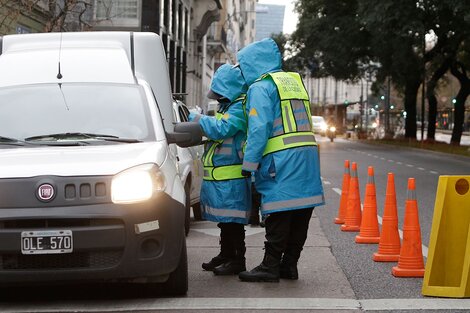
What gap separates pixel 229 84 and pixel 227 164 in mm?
664

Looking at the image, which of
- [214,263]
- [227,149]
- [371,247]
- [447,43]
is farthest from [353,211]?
[447,43]

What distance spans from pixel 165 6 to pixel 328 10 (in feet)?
50.7

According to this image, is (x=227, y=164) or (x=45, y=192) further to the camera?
(x=227, y=164)

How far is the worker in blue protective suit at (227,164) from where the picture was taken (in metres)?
7.55

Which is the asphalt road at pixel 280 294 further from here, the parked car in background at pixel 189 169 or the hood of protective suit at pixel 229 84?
the hood of protective suit at pixel 229 84

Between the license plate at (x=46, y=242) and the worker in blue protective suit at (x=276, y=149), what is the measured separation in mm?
1673

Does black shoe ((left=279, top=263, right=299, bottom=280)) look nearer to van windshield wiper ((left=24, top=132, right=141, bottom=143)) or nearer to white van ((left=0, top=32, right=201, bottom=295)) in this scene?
white van ((left=0, top=32, right=201, bottom=295))

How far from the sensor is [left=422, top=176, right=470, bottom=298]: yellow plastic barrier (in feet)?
23.3

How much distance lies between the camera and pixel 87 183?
248 inches

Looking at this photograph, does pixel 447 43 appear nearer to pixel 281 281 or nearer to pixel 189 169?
pixel 189 169

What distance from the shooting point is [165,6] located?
38500mm

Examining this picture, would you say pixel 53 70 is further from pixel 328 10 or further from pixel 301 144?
pixel 328 10

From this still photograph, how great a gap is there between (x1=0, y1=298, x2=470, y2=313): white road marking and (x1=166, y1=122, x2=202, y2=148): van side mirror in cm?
119

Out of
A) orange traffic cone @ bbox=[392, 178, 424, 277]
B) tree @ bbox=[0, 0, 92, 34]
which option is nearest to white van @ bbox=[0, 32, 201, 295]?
orange traffic cone @ bbox=[392, 178, 424, 277]
